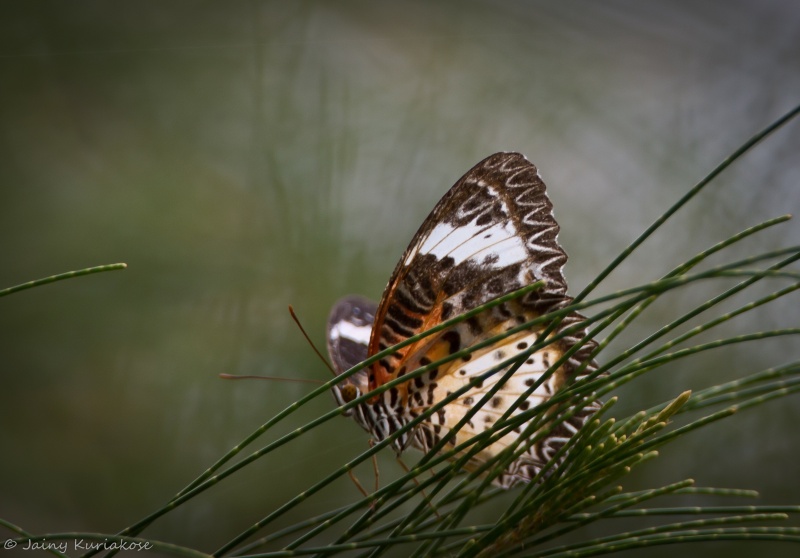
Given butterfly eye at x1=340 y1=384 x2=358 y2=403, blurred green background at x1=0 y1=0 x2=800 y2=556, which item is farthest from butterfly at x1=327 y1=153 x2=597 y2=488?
blurred green background at x1=0 y1=0 x2=800 y2=556

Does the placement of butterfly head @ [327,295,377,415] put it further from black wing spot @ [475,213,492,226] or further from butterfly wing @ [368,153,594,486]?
black wing spot @ [475,213,492,226]

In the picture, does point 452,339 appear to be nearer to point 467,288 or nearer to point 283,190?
point 467,288

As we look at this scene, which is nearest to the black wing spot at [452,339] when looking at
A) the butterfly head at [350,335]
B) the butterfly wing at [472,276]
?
the butterfly wing at [472,276]

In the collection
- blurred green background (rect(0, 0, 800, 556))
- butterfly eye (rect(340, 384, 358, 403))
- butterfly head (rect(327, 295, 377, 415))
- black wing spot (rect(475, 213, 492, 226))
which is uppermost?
blurred green background (rect(0, 0, 800, 556))

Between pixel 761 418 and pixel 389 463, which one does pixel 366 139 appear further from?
pixel 761 418

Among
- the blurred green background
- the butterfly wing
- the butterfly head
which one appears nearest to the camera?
the butterfly wing

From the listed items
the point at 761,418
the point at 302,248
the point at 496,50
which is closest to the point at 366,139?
the point at 302,248

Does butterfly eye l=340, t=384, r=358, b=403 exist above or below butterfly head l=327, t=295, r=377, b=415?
below

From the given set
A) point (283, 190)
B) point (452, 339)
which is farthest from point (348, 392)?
point (283, 190)
